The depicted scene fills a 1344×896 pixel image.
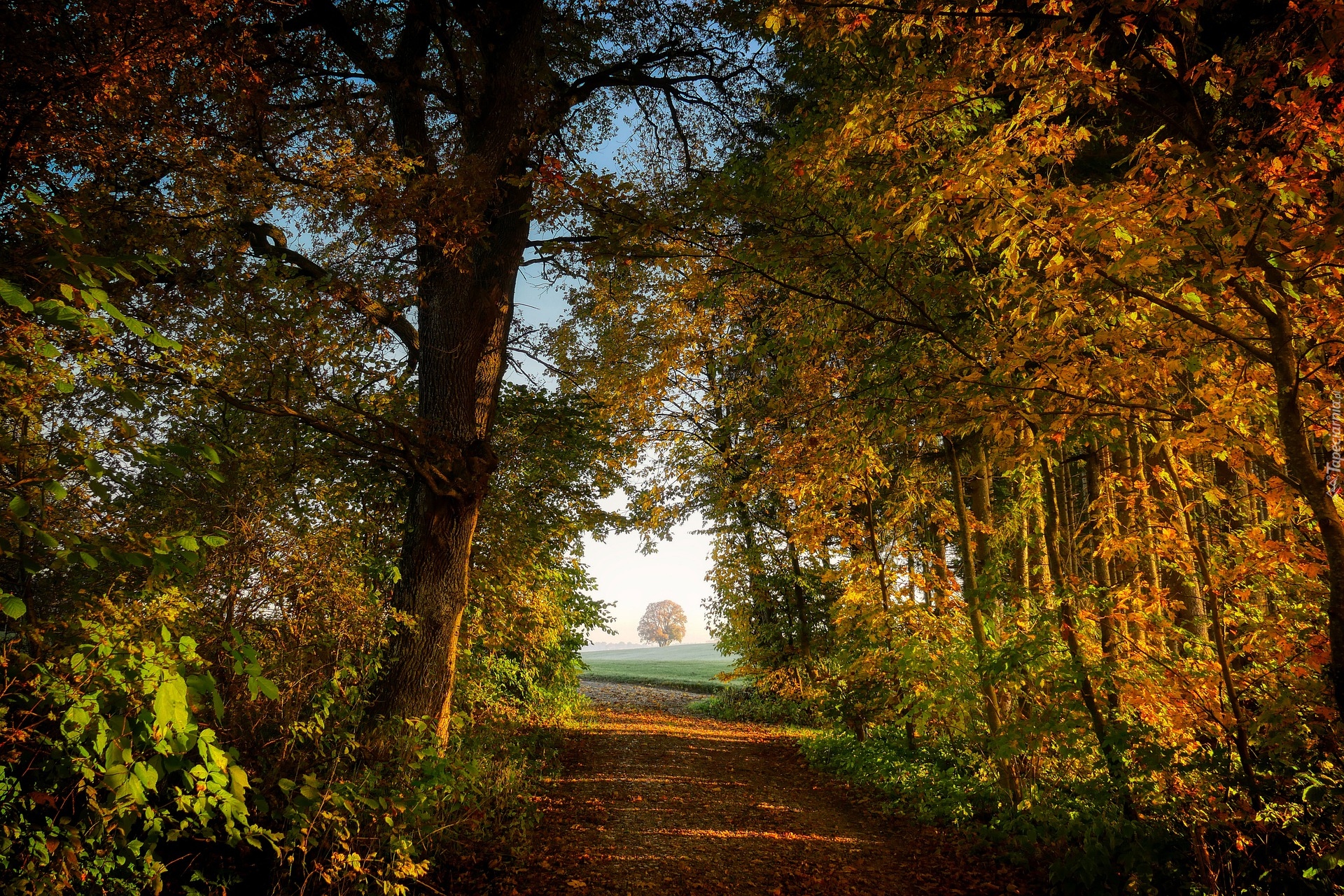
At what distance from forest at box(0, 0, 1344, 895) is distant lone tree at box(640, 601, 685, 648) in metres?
79.7

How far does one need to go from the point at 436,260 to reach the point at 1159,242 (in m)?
6.13

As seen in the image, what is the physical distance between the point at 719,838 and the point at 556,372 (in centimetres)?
590

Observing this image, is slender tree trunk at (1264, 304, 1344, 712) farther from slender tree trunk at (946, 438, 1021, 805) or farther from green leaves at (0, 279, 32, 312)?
green leaves at (0, 279, 32, 312)

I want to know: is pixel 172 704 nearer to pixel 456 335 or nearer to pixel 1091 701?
pixel 456 335

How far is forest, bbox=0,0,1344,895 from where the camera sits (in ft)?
9.37

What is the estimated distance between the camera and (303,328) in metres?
4.82

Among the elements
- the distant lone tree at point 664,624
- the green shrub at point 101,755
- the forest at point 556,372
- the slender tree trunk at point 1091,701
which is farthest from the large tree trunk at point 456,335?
the distant lone tree at point 664,624

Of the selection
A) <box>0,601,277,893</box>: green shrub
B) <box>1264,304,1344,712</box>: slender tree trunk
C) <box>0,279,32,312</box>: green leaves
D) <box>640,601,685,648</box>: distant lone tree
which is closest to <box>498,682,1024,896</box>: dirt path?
<box>0,601,277,893</box>: green shrub

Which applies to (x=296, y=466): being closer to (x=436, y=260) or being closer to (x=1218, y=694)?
(x=436, y=260)

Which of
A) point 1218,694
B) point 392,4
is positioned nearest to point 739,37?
point 392,4

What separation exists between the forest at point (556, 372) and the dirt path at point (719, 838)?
1.68 ft

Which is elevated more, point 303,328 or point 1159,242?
point 303,328

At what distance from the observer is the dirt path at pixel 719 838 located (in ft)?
16.6

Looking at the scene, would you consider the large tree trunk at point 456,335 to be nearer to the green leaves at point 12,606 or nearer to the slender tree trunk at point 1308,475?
the green leaves at point 12,606
